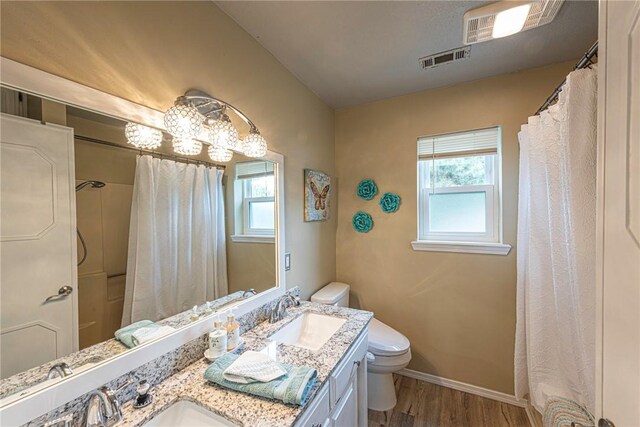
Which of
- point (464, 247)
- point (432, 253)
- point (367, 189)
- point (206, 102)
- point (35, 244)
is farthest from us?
point (367, 189)

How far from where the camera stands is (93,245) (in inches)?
30.6

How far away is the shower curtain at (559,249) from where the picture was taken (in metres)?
0.91

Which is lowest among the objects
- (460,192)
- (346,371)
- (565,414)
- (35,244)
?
(565,414)

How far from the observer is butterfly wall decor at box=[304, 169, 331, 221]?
6.15 feet

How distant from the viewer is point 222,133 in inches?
44.7

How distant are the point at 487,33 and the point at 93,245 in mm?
1985

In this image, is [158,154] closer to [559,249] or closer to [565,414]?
[559,249]

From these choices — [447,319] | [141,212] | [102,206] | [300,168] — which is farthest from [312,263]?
[102,206]

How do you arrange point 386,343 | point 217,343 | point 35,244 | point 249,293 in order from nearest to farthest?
point 35,244
point 217,343
point 249,293
point 386,343

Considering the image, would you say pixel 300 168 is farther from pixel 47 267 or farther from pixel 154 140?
pixel 47 267

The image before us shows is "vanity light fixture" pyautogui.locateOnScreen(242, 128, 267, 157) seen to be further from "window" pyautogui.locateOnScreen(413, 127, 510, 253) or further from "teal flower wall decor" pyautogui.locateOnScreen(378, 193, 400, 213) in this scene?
"window" pyautogui.locateOnScreen(413, 127, 510, 253)

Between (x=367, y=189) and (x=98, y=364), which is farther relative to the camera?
(x=367, y=189)

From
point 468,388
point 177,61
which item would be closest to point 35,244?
point 177,61

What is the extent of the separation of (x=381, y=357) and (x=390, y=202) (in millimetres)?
1145
